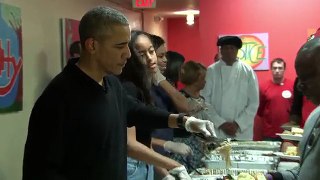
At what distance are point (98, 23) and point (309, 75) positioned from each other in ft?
1.97

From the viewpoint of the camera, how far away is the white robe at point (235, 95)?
3176 millimetres

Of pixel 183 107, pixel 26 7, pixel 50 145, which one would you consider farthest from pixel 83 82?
pixel 26 7

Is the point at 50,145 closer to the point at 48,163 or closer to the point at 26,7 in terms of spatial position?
the point at 48,163

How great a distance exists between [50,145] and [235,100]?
2.20 metres

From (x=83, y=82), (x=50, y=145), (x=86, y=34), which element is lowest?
(x=50, y=145)

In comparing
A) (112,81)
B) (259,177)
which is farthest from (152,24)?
(112,81)

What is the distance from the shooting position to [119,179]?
1.34 meters

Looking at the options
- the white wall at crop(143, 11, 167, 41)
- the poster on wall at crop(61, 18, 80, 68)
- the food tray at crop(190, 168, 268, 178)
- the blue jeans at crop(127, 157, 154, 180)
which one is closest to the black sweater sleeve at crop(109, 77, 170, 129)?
the blue jeans at crop(127, 157, 154, 180)

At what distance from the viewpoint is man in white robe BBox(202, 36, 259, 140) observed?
3.17 meters

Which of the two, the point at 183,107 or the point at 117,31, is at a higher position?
the point at 117,31

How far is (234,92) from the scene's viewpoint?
10.5ft

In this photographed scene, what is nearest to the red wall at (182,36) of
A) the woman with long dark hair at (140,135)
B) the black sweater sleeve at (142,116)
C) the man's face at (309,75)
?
the woman with long dark hair at (140,135)

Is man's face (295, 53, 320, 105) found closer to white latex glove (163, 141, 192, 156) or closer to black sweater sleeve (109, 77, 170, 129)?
black sweater sleeve (109, 77, 170, 129)

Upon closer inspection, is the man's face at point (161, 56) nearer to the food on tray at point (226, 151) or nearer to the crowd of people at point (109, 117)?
the crowd of people at point (109, 117)
